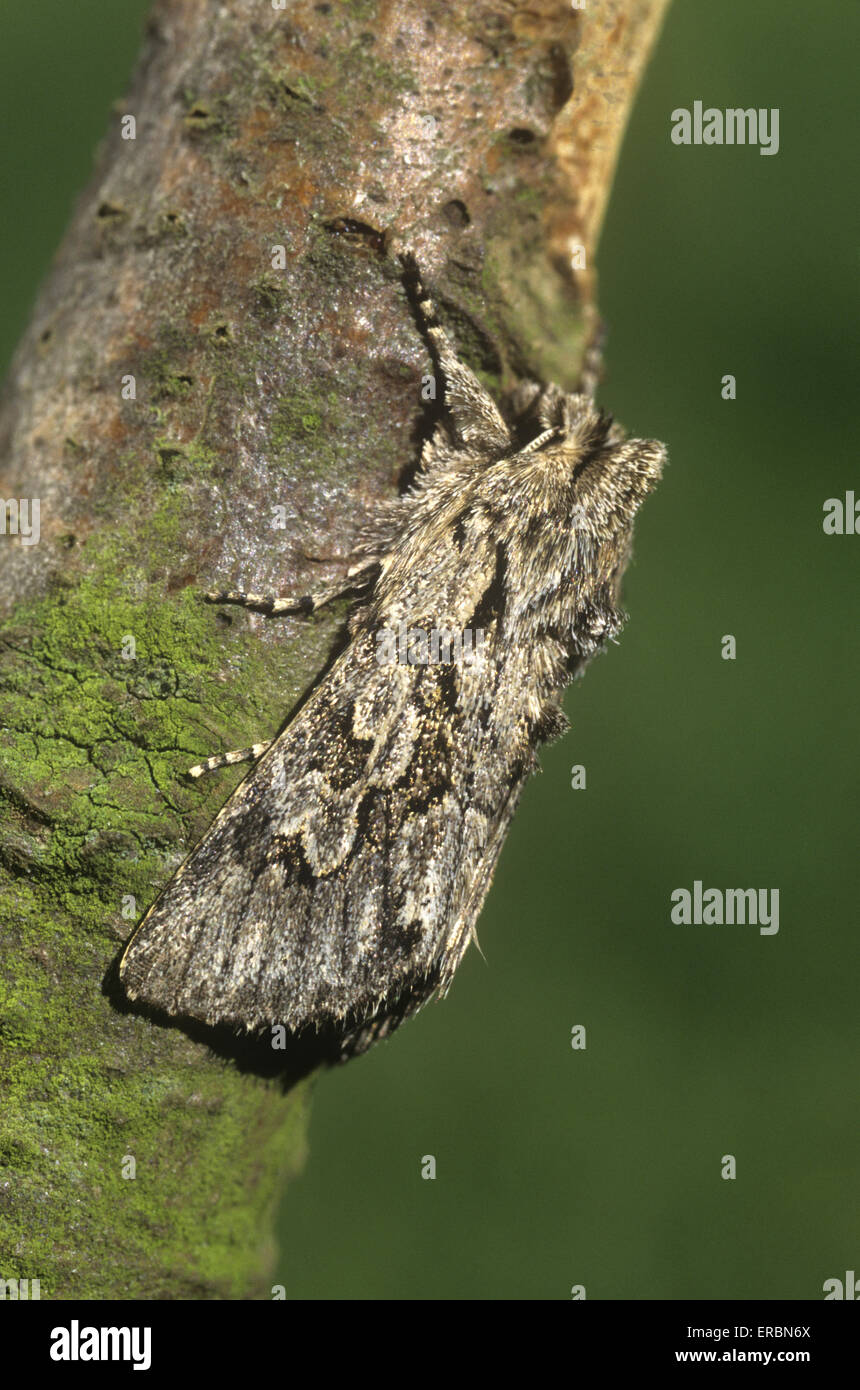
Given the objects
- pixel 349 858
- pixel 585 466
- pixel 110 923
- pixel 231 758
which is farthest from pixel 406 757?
pixel 585 466

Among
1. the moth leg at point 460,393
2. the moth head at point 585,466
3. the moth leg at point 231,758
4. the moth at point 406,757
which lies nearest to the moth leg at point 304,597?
the moth at point 406,757

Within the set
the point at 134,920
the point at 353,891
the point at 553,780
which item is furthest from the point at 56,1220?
the point at 553,780

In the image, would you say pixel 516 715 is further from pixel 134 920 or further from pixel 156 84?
pixel 156 84

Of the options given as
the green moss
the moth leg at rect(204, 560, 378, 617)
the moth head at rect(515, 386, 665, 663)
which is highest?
the moth head at rect(515, 386, 665, 663)

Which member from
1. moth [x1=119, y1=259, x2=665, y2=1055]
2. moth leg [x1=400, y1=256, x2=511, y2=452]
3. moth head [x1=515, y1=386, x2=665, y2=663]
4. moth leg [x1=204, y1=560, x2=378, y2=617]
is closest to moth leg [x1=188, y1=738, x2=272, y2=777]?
moth [x1=119, y1=259, x2=665, y2=1055]

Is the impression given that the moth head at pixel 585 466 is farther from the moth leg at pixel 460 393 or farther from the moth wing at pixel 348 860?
the moth wing at pixel 348 860

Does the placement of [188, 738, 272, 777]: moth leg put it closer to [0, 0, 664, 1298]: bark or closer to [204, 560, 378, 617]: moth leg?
[0, 0, 664, 1298]: bark

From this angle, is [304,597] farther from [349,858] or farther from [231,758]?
[349,858]
